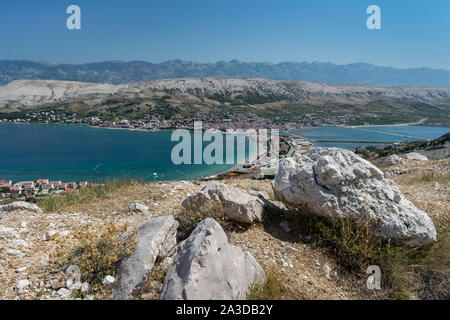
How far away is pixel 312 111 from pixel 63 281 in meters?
137

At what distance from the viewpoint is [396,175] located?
10508 millimetres

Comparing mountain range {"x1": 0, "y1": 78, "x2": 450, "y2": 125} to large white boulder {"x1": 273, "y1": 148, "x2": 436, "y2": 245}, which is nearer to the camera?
large white boulder {"x1": 273, "y1": 148, "x2": 436, "y2": 245}

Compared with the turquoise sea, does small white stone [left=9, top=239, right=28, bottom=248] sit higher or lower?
higher

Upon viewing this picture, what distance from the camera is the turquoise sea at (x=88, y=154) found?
43481mm

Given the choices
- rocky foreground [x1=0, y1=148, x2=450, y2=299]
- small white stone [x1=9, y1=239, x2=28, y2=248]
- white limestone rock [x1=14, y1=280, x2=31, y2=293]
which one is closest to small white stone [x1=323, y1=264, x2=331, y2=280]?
rocky foreground [x1=0, y1=148, x2=450, y2=299]

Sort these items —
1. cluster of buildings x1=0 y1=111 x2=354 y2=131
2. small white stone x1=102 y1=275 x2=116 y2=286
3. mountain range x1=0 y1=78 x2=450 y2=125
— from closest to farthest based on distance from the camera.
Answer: small white stone x1=102 y1=275 x2=116 y2=286 < cluster of buildings x1=0 y1=111 x2=354 y2=131 < mountain range x1=0 y1=78 x2=450 y2=125

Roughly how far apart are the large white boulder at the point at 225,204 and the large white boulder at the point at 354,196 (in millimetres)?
707

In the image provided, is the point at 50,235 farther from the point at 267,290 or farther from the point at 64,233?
the point at 267,290

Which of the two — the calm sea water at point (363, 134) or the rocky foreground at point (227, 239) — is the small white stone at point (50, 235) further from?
the calm sea water at point (363, 134)

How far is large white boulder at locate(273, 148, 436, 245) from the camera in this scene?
156 inches

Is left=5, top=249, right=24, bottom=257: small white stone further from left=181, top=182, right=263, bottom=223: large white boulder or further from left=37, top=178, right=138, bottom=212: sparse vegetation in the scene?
left=181, top=182, right=263, bottom=223: large white boulder

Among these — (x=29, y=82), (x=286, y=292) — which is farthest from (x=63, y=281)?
(x=29, y=82)

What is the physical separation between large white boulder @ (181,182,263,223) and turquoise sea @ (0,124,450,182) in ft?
73.8

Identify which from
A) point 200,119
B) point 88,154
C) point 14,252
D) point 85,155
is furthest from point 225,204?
point 200,119
